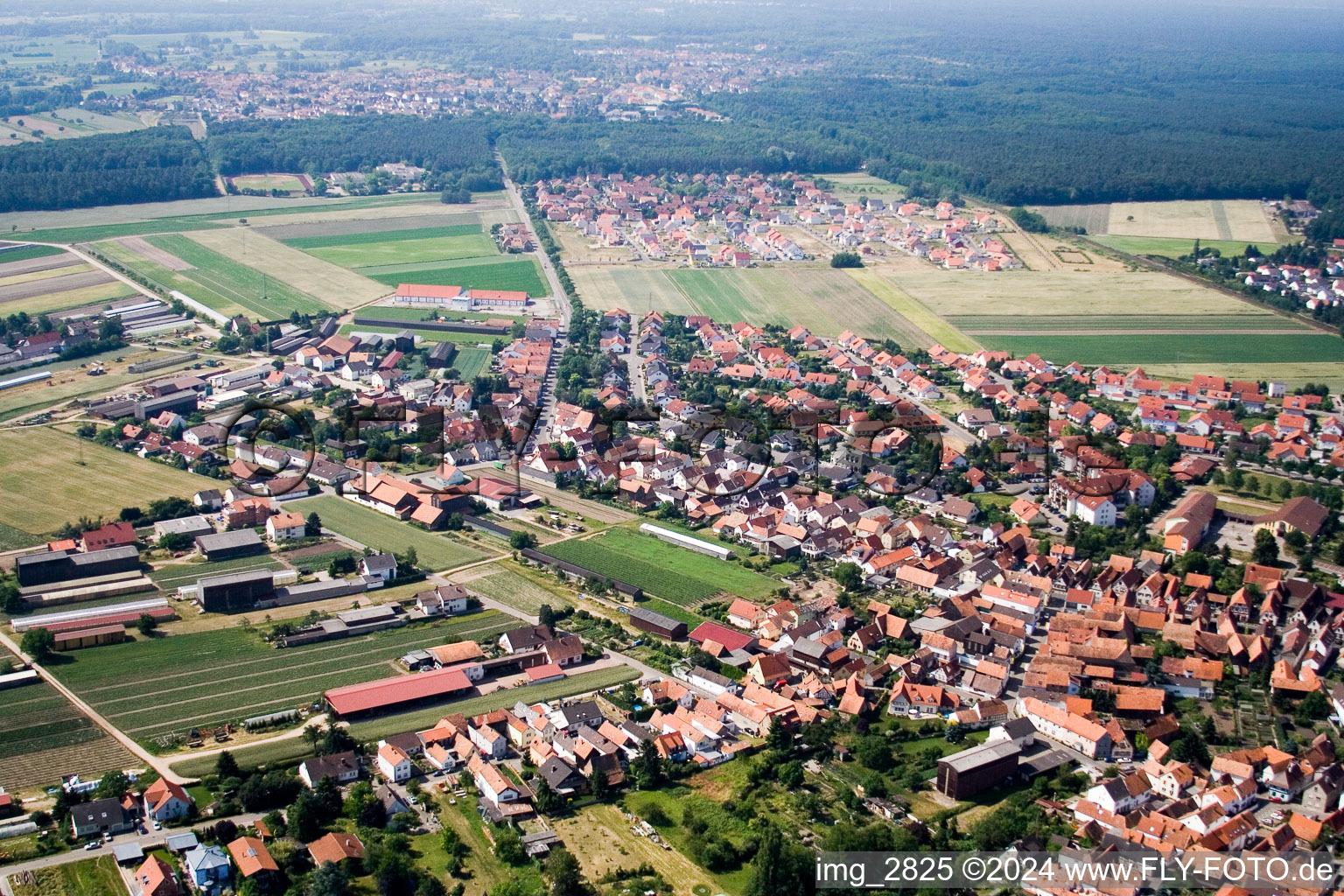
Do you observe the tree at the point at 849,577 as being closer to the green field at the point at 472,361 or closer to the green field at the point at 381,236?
the green field at the point at 472,361

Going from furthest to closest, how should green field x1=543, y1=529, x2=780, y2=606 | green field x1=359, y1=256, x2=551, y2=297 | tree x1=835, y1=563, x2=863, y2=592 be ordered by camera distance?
green field x1=359, y1=256, x2=551, y2=297
tree x1=835, y1=563, x2=863, y2=592
green field x1=543, y1=529, x2=780, y2=606

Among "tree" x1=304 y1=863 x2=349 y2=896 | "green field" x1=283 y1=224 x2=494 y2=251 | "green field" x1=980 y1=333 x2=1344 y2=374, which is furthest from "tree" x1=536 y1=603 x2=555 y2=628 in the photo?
"green field" x1=283 y1=224 x2=494 y2=251

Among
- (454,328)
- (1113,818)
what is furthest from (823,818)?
(454,328)

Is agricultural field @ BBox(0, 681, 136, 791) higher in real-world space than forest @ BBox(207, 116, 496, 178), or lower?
lower

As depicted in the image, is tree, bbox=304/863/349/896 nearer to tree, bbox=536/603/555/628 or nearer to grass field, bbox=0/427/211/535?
tree, bbox=536/603/555/628

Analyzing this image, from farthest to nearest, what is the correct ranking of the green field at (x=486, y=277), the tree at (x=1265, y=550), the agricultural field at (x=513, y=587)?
1. the green field at (x=486, y=277)
2. the tree at (x=1265, y=550)
3. the agricultural field at (x=513, y=587)

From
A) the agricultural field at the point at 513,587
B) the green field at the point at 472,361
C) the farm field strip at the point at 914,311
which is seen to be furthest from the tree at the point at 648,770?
the farm field strip at the point at 914,311

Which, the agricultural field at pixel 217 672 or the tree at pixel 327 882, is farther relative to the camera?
the agricultural field at pixel 217 672
